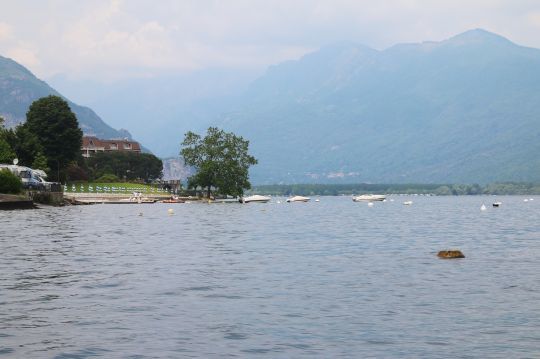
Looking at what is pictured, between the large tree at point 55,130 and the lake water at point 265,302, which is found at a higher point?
the large tree at point 55,130

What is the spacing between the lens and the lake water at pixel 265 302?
21.7 m

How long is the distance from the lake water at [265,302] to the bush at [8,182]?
71.3m

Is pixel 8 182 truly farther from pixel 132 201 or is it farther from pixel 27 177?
pixel 132 201

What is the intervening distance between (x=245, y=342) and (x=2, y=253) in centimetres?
3009

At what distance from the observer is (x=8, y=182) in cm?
12444

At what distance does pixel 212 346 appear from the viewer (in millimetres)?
21656

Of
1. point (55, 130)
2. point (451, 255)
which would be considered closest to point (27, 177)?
point (55, 130)

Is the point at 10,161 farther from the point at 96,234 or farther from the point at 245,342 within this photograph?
the point at 245,342

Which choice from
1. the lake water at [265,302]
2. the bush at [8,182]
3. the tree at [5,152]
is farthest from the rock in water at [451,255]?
the tree at [5,152]

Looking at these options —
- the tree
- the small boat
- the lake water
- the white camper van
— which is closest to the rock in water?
the lake water

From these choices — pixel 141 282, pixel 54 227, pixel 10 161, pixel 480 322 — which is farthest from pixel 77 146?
pixel 480 322

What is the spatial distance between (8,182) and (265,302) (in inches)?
4101

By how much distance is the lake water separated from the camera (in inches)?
854

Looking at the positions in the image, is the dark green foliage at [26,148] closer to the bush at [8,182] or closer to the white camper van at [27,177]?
the white camper van at [27,177]
